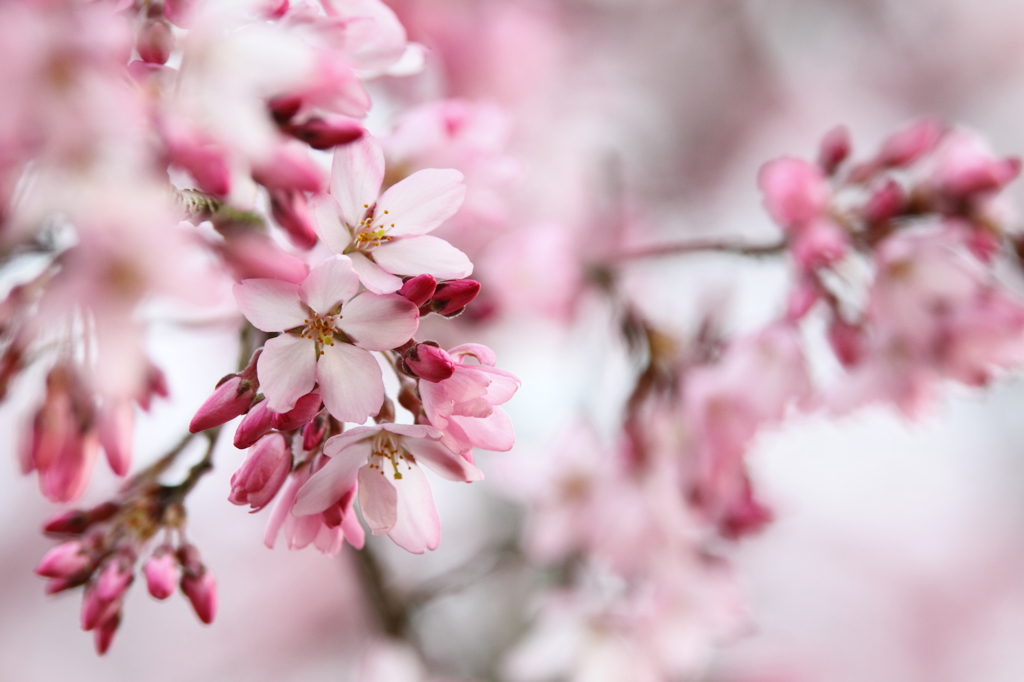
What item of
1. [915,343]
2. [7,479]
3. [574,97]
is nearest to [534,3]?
[574,97]

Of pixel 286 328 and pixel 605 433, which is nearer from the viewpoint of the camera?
pixel 286 328

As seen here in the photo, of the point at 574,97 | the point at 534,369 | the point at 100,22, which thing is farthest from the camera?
the point at 574,97

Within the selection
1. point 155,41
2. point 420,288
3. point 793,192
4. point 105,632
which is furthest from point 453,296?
point 793,192

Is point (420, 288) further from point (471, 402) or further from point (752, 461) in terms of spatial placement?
point (752, 461)

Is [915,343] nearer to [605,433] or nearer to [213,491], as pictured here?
[605,433]

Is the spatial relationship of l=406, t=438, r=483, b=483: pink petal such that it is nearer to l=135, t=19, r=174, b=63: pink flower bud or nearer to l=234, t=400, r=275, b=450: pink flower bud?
l=234, t=400, r=275, b=450: pink flower bud

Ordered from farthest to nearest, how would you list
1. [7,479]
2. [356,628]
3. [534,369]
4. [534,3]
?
[534,3]
[356,628]
[534,369]
[7,479]

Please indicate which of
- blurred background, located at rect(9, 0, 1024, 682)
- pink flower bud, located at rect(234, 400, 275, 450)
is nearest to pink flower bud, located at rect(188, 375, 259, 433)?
pink flower bud, located at rect(234, 400, 275, 450)
